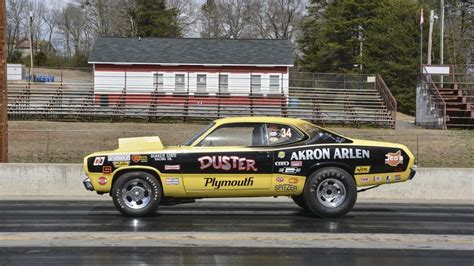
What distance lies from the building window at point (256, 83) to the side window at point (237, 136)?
95.9 ft

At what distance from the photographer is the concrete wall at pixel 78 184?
12.8m

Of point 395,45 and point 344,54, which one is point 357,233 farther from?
point 344,54

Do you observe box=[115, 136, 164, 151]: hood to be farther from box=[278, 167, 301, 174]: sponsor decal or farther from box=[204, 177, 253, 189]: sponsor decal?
box=[278, 167, 301, 174]: sponsor decal

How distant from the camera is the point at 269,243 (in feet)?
25.4

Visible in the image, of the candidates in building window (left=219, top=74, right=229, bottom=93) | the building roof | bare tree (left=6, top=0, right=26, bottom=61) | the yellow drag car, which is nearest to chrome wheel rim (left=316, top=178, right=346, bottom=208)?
the yellow drag car

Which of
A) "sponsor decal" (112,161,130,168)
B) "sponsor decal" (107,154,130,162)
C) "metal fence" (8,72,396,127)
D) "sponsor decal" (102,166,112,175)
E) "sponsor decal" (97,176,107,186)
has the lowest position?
"sponsor decal" (97,176,107,186)

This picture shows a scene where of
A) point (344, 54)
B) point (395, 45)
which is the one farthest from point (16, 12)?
point (395, 45)

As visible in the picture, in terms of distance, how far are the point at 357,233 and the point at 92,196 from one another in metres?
6.50

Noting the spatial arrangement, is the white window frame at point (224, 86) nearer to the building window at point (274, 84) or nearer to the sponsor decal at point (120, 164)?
the building window at point (274, 84)

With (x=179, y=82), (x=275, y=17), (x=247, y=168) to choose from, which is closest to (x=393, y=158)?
(x=247, y=168)

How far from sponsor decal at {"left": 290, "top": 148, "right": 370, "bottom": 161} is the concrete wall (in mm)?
3463

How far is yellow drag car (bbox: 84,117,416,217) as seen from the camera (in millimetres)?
9531

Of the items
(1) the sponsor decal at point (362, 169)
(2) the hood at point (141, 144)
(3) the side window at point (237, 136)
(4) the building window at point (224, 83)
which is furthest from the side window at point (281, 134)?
(4) the building window at point (224, 83)

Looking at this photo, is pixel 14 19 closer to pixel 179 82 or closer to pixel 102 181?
pixel 179 82
